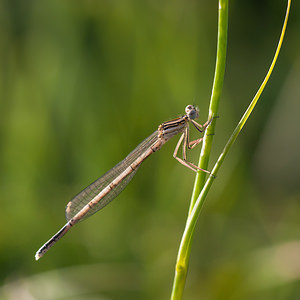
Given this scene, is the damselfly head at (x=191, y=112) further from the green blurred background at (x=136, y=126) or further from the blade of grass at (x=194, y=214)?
the blade of grass at (x=194, y=214)

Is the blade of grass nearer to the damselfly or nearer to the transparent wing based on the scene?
the damselfly

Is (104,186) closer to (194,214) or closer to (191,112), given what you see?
(191,112)

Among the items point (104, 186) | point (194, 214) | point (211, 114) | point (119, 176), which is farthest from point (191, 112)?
point (194, 214)

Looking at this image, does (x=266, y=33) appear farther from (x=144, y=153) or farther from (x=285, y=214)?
(x=144, y=153)

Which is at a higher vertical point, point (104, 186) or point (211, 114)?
point (104, 186)

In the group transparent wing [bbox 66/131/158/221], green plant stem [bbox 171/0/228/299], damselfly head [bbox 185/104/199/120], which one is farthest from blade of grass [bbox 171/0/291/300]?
transparent wing [bbox 66/131/158/221]

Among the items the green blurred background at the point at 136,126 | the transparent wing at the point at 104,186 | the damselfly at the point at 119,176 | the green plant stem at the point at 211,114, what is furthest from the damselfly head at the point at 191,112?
the green plant stem at the point at 211,114

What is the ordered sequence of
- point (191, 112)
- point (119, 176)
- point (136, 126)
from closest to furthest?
point (191, 112), point (119, 176), point (136, 126)
